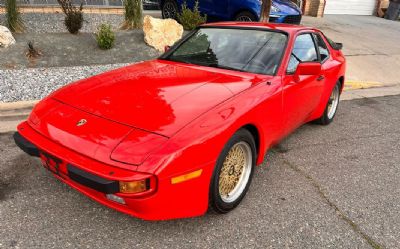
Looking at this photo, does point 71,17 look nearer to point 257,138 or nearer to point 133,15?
point 133,15

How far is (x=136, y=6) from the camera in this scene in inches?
306

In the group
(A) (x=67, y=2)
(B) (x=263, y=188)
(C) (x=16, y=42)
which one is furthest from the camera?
(A) (x=67, y=2)

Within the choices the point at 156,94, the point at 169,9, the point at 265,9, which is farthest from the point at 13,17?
the point at 156,94

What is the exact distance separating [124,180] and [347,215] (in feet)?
6.21

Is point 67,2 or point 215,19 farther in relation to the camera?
point 215,19

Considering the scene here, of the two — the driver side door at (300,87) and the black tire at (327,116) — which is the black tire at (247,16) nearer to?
the black tire at (327,116)

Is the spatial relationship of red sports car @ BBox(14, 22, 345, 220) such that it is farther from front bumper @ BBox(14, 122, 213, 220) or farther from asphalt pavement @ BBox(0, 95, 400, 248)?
asphalt pavement @ BBox(0, 95, 400, 248)

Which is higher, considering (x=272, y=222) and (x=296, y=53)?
(x=296, y=53)

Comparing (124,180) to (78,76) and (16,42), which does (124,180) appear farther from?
(16,42)

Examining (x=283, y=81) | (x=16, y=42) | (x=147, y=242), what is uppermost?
(x=283, y=81)

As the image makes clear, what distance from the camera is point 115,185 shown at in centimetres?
194

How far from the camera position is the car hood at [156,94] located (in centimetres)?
227

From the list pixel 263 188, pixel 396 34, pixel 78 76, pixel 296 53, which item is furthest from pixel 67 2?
pixel 396 34

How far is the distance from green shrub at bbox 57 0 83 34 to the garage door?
40.7 ft
